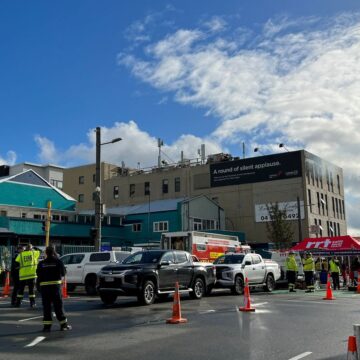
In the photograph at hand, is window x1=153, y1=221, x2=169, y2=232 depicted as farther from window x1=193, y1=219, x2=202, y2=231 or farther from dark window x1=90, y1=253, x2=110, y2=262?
dark window x1=90, y1=253, x2=110, y2=262

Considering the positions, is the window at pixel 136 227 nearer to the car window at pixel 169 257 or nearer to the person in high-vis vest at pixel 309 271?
the person in high-vis vest at pixel 309 271

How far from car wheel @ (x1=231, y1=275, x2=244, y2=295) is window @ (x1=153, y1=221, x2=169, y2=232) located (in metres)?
33.9

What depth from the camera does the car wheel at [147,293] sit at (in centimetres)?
1552

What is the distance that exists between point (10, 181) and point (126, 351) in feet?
138

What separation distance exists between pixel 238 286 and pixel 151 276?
6.26 meters

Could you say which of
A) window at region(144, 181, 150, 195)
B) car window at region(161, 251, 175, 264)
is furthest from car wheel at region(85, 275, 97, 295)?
window at region(144, 181, 150, 195)

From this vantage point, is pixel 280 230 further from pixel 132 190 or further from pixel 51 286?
pixel 51 286

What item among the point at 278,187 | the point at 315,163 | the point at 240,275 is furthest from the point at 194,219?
the point at 240,275

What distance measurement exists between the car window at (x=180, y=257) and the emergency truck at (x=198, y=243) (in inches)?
475

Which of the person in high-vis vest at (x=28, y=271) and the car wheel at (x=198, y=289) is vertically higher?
the person in high-vis vest at (x=28, y=271)

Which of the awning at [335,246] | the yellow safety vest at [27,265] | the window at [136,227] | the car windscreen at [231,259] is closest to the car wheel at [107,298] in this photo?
the yellow safety vest at [27,265]

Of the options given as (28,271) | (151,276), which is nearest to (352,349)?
(151,276)

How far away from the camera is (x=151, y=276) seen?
1603 cm

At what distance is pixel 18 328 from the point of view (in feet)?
35.5
